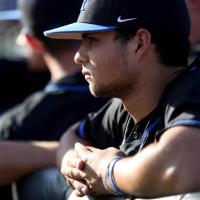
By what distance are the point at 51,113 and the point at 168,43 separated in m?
1.59

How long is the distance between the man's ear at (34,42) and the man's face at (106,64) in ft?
5.59

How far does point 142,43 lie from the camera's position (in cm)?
259

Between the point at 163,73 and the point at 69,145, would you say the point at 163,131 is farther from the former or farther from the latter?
the point at 69,145

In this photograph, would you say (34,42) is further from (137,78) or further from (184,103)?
(184,103)

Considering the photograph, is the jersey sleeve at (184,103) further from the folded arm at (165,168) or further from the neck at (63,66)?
the neck at (63,66)

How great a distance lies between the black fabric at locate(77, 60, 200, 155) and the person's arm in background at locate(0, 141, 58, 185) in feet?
1.12

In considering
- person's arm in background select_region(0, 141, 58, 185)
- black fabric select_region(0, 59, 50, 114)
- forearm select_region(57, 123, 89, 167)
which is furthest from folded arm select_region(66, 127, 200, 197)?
black fabric select_region(0, 59, 50, 114)

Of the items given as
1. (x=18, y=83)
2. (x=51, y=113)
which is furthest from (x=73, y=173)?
(x=18, y=83)

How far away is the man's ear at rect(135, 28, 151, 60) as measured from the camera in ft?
8.43

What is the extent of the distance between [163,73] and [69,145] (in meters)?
0.78

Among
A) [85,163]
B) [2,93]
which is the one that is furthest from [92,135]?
[2,93]

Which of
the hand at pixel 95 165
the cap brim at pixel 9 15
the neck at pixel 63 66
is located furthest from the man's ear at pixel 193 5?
the cap brim at pixel 9 15

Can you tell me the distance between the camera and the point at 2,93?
6324 millimetres

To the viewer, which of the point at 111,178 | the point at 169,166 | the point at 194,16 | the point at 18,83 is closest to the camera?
the point at 169,166
